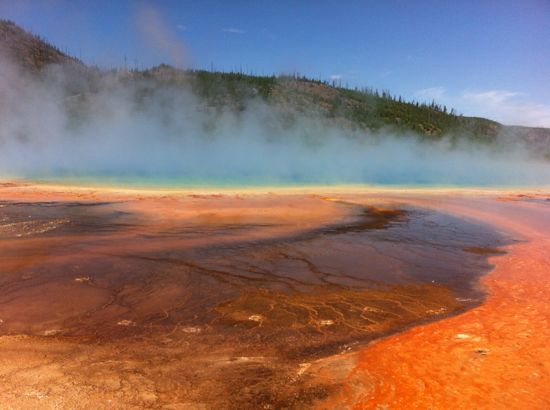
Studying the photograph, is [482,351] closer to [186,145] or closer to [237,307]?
[237,307]

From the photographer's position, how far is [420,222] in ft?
27.1

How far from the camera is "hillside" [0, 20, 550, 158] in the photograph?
37.4 meters

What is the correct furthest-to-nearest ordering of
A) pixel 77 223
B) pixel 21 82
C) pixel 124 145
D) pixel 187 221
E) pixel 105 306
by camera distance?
pixel 21 82
pixel 124 145
pixel 187 221
pixel 77 223
pixel 105 306

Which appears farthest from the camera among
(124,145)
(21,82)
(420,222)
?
(21,82)

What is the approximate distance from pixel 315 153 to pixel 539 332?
27628mm

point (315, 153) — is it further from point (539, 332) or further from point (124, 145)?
point (539, 332)

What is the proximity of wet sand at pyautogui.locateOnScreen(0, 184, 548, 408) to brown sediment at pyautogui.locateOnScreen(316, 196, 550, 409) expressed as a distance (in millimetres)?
16

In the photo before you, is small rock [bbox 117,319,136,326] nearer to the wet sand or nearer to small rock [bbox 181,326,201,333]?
the wet sand

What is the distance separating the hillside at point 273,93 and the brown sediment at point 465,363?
115ft

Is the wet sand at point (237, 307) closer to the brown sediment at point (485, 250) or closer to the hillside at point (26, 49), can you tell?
the brown sediment at point (485, 250)

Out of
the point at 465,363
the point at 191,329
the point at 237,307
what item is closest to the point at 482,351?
the point at 465,363

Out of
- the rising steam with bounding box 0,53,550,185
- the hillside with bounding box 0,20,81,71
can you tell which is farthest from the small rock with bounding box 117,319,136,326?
the hillside with bounding box 0,20,81,71

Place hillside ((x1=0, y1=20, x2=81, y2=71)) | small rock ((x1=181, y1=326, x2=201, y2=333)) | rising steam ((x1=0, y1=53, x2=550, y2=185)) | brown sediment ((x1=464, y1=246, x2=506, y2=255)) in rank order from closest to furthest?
small rock ((x1=181, y1=326, x2=201, y2=333)) → brown sediment ((x1=464, y1=246, x2=506, y2=255)) → rising steam ((x1=0, y1=53, x2=550, y2=185)) → hillside ((x1=0, y1=20, x2=81, y2=71))

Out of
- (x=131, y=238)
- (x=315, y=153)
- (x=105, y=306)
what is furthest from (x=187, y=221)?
(x=315, y=153)
